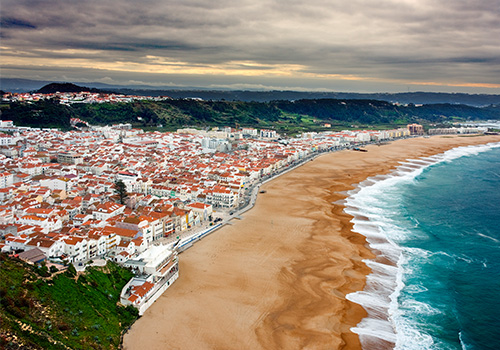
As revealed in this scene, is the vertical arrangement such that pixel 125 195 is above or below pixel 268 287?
above

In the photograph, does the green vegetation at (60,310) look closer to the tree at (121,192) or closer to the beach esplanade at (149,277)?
the beach esplanade at (149,277)

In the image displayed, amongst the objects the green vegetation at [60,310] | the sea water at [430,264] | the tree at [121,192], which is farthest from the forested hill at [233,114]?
the green vegetation at [60,310]

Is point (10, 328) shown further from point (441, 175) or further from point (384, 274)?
point (441, 175)

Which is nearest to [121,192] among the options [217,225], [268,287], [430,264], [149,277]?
[217,225]

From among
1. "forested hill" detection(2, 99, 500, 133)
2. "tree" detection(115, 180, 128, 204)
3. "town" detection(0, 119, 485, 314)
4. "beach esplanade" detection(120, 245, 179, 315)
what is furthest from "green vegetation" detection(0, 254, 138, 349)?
"forested hill" detection(2, 99, 500, 133)

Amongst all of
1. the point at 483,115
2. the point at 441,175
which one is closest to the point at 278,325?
the point at 441,175

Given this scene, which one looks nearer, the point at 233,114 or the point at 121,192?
the point at 121,192

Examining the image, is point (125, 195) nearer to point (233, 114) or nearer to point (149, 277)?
point (149, 277)

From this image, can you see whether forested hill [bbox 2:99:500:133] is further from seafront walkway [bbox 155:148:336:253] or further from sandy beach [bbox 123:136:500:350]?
sandy beach [bbox 123:136:500:350]
